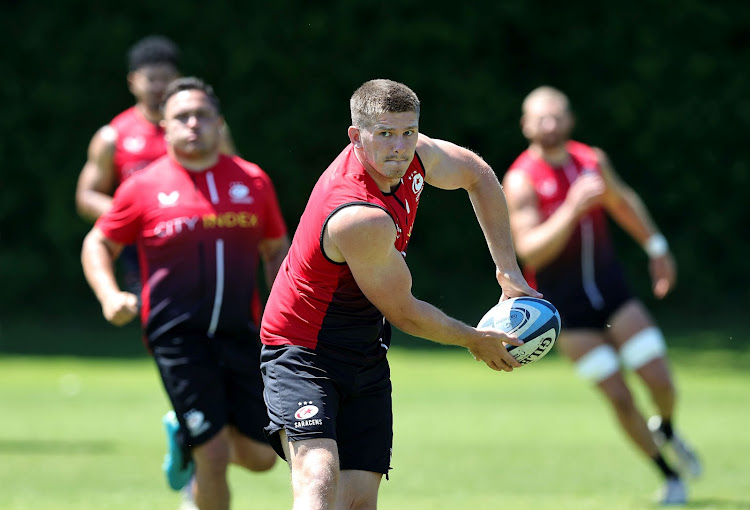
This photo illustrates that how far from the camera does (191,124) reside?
22.9 feet

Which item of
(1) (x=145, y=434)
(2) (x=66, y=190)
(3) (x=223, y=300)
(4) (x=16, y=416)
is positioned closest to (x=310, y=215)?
(3) (x=223, y=300)

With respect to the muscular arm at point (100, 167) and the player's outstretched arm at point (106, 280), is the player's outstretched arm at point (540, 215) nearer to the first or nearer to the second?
the muscular arm at point (100, 167)

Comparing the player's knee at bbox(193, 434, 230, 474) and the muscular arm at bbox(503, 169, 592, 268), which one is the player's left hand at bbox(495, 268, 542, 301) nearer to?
the player's knee at bbox(193, 434, 230, 474)

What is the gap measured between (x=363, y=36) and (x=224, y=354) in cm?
1528

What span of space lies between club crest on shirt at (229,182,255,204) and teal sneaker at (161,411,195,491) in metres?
1.21

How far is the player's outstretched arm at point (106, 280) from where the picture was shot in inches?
261

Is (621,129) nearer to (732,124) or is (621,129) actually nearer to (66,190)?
(732,124)

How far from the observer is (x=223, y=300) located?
6.97 meters

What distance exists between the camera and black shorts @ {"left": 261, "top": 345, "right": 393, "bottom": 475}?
17.5 feet

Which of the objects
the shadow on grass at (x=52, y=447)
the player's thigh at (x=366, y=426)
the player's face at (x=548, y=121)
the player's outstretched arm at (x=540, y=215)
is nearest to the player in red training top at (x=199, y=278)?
the player's thigh at (x=366, y=426)

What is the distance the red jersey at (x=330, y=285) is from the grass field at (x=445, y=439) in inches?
118

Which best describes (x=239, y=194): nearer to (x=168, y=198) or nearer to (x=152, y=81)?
(x=168, y=198)

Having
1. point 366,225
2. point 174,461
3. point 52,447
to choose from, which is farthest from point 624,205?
point 52,447

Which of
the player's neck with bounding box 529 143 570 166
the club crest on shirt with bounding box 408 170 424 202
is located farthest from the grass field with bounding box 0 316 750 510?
the club crest on shirt with bounding box 408 170 424 202
